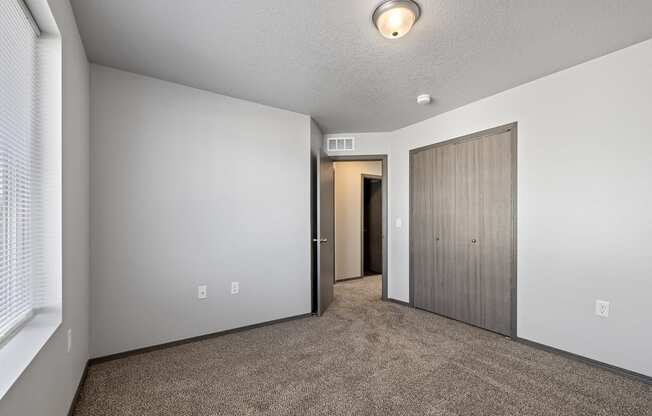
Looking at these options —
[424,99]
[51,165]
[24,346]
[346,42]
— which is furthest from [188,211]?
[424,99]

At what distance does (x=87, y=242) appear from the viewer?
2232 millimetres

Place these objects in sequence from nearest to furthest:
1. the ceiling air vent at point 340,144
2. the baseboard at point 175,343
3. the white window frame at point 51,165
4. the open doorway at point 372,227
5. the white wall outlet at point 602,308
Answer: the white window frame at point 51,165 → the white wall outlet at point 602,308 → the baseboard at point 175,343 → the ceiling air vent at point 340,144 → the open doorway at point 372,227

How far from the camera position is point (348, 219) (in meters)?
5.44

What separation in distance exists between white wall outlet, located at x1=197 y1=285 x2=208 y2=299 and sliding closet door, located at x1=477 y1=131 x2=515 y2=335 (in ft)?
8.97

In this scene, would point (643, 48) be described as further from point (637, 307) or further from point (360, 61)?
point (360, 61)

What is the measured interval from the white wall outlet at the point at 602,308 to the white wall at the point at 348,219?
3535 mm

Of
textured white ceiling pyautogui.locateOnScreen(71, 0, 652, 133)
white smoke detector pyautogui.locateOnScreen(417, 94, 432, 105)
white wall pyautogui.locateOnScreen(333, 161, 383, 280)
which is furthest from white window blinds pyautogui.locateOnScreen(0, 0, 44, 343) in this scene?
white wall pyautogui.locateOnScreen(333, 161, 383, 280)

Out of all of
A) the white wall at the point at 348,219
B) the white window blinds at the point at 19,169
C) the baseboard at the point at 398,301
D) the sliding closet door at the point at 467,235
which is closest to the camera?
the white window blinds at the point at 19,169

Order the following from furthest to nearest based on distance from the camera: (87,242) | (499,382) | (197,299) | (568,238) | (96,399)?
(197,299) < (568,238) < (87,242) < (499,382) < (96,399)

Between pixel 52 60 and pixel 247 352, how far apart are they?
2.34 m

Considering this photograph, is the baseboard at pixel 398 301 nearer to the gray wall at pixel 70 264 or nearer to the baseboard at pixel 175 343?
the baseboard at pixel 175 343

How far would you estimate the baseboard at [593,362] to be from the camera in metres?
2.08

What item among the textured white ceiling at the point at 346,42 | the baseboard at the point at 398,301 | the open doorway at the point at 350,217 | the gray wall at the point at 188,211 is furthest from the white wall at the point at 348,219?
the textured white ceiling at the point at 346,42

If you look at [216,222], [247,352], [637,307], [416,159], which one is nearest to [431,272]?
[416,159]
